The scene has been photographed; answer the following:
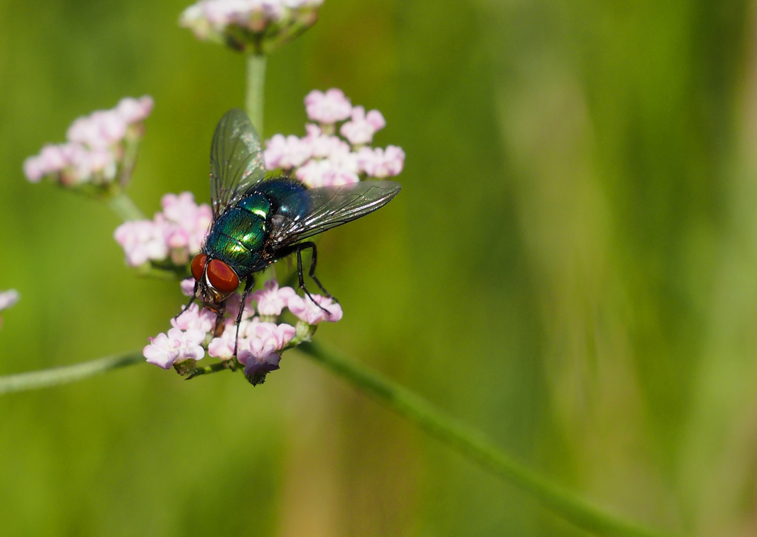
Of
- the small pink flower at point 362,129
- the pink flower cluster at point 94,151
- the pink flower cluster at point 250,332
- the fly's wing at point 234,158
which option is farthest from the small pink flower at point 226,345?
the pink flower cluster at point 94,151

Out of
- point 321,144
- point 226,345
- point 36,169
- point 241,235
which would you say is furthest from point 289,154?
point 36,169

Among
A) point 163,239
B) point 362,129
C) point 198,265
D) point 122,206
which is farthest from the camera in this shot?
point 122,206

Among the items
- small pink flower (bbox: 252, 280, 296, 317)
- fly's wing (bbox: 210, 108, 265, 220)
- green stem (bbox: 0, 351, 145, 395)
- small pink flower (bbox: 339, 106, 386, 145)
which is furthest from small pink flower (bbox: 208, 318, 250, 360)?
small pink flower (bbox: 339, 106, 386, 145)

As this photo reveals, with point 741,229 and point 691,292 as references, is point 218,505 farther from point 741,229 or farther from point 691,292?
point 741,229

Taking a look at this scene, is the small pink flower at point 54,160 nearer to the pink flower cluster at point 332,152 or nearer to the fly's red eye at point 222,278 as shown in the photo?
the pink flower cluster at point 332,152

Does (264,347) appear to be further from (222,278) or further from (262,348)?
(222,278)

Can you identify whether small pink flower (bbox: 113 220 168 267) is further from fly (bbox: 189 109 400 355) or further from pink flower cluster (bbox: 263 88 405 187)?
pink flower cluster (bbox: 263 88 405 187)
